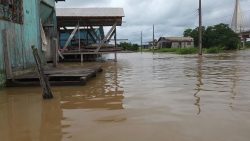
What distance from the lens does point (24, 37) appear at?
41.9 feet

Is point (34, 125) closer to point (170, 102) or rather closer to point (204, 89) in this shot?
point (170, 102)

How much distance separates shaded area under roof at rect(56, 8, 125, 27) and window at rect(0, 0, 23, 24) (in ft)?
41.4

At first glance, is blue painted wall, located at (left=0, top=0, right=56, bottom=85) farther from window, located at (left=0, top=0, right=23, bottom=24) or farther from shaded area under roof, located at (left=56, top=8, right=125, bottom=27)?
shaded area under roof, located at (left=56, top=8, right=125, bottom=27)

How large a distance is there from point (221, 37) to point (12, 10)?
57.5 metres

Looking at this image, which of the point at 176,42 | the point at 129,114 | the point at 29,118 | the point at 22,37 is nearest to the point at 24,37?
the point at 22,37

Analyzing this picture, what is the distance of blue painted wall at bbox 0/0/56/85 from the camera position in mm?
11117

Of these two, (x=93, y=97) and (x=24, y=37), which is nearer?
(x=93, y=97)

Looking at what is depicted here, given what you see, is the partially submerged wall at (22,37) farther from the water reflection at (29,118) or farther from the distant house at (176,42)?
the distant house at (176,42)

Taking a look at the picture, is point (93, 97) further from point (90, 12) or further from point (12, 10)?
point (90, 12)

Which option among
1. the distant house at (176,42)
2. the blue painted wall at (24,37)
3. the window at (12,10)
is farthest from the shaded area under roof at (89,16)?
the distant house at (176,42)

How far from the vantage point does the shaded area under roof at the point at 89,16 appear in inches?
985

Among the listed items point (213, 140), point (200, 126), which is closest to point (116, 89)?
point (200, 126)

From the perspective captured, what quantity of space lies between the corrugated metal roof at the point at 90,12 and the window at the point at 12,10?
41.8 feet

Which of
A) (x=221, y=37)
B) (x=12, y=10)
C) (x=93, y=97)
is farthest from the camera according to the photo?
(x=221, y=37)
